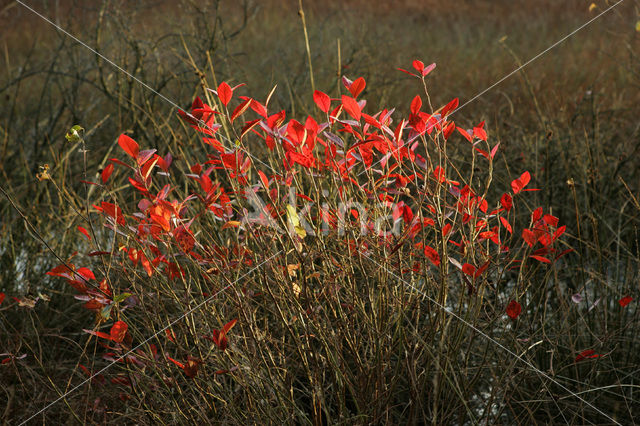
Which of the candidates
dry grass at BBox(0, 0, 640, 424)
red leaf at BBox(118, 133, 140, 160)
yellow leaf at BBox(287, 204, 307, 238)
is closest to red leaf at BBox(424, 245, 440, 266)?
dry grass at BBox(0, 0, 640, 424)

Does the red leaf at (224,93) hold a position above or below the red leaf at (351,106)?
above

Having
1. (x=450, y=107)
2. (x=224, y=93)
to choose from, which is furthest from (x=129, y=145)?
(x=450, y=107)

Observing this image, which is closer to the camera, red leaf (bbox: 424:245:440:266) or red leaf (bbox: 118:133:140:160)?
red leaf (bbox: 118:133:140:160)

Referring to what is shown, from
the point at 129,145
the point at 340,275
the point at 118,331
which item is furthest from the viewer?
the point at 340,275

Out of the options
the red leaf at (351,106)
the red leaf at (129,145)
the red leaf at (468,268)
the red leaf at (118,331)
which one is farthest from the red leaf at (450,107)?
the red leaf at (118,331)

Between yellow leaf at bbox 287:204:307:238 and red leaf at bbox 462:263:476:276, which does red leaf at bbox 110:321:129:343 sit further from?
red leaf at bbox 462:263:476:276

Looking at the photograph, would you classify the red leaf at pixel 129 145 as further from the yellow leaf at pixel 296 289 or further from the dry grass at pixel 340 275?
the yellow leaf at pixel 296 289

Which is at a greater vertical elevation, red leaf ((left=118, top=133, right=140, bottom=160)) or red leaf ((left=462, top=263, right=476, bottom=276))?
red leaf ((left=118, top=133, right=140, bottom=160))

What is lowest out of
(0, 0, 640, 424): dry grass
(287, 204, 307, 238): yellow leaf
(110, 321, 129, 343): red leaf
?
(0, 0, 640, 424): dry grass

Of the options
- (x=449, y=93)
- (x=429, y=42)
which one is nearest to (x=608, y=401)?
(x=449, y=93)

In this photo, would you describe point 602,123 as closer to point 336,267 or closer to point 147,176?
point 336,267

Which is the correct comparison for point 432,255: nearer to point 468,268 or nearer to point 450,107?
point 468,268

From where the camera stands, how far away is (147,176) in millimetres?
1218

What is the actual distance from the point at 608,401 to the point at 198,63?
8.14ft
